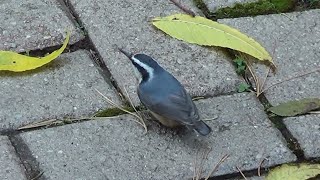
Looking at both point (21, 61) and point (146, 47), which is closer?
point (21, 61)

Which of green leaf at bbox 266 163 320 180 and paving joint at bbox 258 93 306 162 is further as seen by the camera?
paving joint at bbox 258 93 306 162

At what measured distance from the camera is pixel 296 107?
3068mm

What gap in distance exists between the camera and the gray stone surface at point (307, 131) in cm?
290

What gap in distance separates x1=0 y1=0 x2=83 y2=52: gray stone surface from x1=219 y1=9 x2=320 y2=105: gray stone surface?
72 centimetres

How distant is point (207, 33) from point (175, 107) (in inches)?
23.1

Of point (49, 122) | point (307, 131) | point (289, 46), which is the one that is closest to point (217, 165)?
point (307, 131)

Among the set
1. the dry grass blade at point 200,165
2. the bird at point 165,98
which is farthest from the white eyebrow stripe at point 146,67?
the dry grass blade at point 200,165

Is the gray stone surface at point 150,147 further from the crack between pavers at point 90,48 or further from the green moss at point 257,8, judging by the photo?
the green moss at point 257,8

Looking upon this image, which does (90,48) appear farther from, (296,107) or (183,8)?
(296,107)

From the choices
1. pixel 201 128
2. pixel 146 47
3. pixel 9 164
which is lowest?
pixel 9 164

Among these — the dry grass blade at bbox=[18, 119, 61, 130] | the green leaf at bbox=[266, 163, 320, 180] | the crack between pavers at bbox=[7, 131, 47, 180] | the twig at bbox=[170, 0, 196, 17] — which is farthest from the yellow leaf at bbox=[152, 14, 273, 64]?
the crack between pavers at bbox=[7, 131, 47, 180]

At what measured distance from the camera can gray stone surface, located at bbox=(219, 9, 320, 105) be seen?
10.4ft

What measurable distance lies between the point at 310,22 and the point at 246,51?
45 cm

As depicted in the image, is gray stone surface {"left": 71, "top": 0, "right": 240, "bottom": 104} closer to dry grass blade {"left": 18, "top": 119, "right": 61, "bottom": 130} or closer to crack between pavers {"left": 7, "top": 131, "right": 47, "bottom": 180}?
dry grass blade {"left": 18, "top": 119, "right": 61, "bottom": 130}
